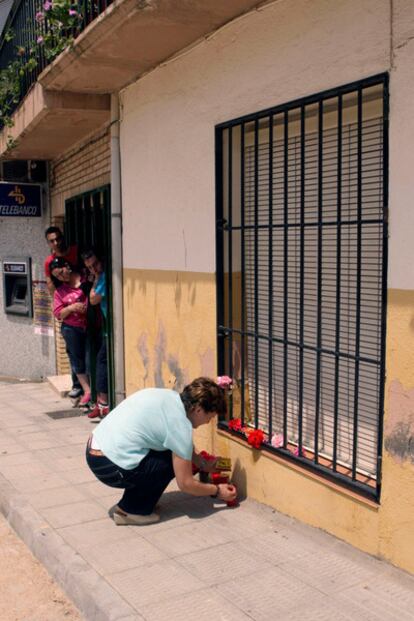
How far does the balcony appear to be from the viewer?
440 cm

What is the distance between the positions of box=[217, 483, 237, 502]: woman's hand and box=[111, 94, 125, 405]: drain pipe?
2242 mm

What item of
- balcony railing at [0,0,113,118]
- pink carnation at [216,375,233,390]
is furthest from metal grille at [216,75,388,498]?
balcony railing at [0,0,113,118]

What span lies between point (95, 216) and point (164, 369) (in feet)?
8.57

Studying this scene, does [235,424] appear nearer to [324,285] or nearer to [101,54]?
[324,285]

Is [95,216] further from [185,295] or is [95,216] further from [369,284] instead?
[369,284]

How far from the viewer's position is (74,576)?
3.61 m

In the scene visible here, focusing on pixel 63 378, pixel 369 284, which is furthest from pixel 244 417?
pixel 63 378

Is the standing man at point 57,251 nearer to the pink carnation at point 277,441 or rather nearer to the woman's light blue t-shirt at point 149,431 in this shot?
the woman's light blue t-shirt at point 149,431

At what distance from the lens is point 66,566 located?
12.3 ft

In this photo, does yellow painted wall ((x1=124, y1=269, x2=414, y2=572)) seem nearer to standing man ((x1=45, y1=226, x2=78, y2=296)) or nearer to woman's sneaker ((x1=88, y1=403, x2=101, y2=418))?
woman's sneaker ((x1=88, y1=403, x2=101, y2=418))

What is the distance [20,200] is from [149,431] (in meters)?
6.08

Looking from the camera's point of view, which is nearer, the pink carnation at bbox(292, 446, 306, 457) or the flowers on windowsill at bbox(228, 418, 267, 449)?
the pink carnation at bbox(292, 446, 306, 457)

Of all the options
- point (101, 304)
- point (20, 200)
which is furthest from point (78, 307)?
point (20, 200)

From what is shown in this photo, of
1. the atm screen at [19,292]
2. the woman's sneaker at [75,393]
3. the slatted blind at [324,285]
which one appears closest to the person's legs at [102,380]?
the woman's sneaker at [75,393]
